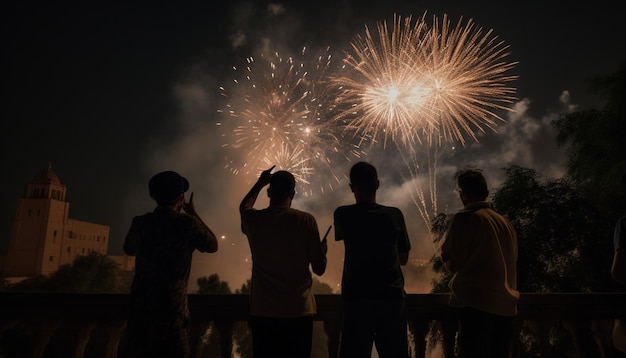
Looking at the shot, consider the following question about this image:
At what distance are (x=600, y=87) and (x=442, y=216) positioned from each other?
36.2 ft

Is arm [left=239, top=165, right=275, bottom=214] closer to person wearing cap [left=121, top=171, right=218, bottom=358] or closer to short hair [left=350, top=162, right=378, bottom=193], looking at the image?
person wearing cap [left=121, top=171, right=218, bottom=358]

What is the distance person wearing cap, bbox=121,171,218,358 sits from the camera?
266cm

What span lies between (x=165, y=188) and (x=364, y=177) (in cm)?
154

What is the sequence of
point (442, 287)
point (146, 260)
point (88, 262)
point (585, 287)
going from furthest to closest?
point (88, 262)
point (442, 287)
point (585, 287)
point (146, 260)

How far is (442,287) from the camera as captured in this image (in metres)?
18.7

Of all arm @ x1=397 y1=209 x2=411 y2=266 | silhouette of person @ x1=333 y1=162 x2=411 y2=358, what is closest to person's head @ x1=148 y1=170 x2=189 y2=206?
silhouette of person @ x1=333 y1=162 x2=411 y2=358

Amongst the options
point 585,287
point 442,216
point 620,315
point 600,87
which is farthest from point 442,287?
point 620,315

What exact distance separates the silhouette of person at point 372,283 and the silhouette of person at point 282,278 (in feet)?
0.81

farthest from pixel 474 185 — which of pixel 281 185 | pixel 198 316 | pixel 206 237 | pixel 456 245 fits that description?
pixel 198 316

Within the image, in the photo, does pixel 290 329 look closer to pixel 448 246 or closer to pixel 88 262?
pixel 448 246

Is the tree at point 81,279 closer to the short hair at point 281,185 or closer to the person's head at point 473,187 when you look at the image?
the short hair at point 281,185

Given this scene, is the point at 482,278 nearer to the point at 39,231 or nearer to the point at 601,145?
the point at 601,145

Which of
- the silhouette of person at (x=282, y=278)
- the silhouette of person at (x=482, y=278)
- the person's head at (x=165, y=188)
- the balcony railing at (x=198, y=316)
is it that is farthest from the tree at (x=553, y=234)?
the person's head at (x=165, y=188)

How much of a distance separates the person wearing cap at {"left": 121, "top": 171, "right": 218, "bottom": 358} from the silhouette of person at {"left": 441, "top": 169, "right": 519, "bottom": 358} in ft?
6.21
